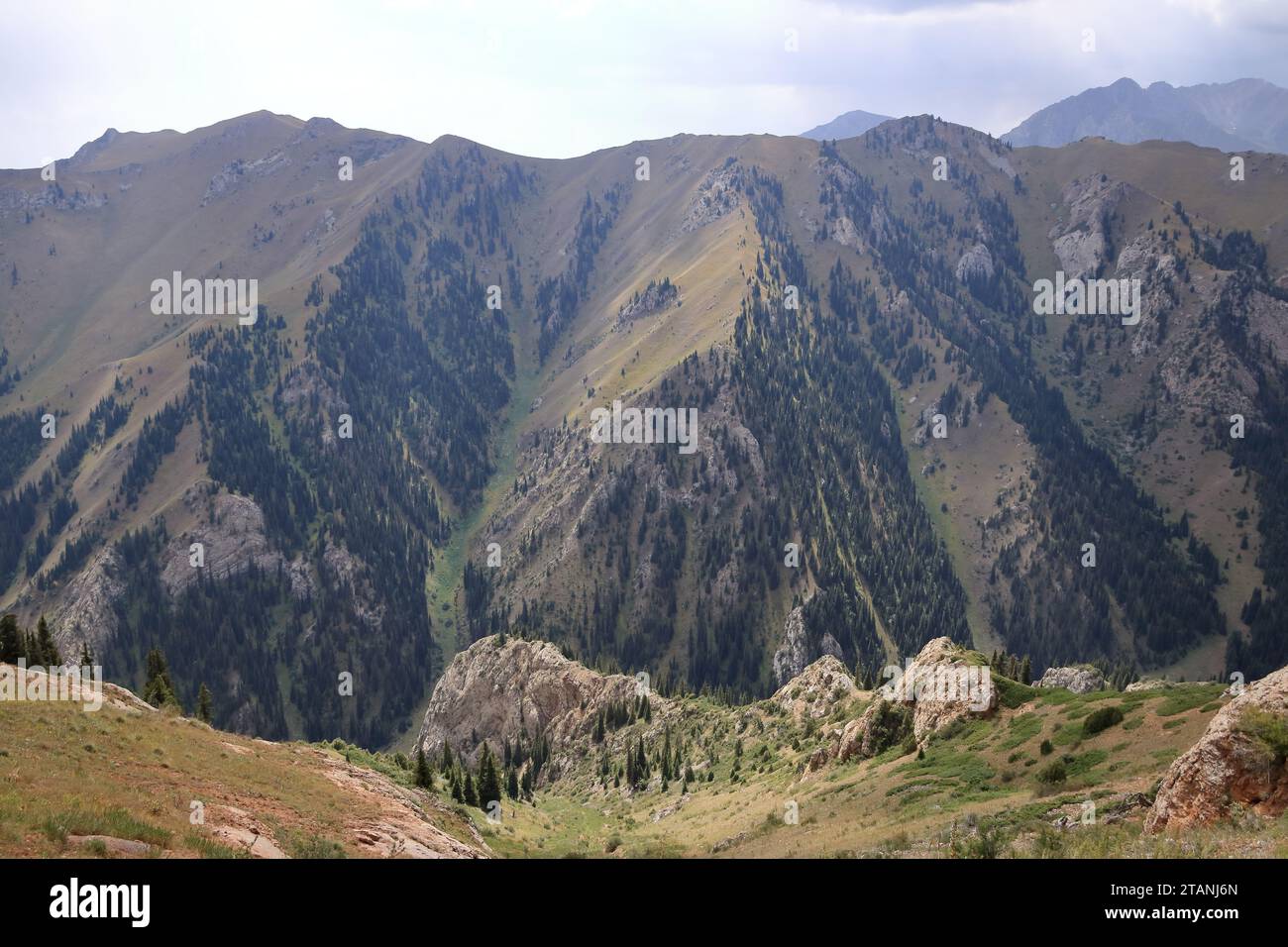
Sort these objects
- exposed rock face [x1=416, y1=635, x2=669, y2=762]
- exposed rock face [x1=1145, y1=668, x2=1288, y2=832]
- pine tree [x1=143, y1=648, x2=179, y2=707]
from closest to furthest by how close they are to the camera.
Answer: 1. exposed rock face [x1=1145, y1=668, x2=1288, y2=832]
2. pine tree [x1=143, y1=648, x2=179, y2=707]
3. exposed rock face [x1=416, y1=635, x2=669, y2=762]

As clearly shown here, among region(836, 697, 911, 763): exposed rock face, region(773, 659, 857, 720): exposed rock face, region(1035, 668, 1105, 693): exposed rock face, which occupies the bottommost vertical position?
region(1035, 668, 1105, 693): exposed rock face

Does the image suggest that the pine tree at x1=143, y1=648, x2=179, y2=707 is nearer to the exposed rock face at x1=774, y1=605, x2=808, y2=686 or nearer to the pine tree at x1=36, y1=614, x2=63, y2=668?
the pine tree at x1=36, y1=614, x2=63, y2=668

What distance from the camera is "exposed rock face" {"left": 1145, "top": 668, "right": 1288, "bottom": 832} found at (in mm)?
26312

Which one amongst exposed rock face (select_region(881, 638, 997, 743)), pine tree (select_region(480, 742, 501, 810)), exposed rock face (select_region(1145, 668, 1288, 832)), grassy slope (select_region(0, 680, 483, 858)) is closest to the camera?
grassy slope (select_region(0, 680, 483, 858))

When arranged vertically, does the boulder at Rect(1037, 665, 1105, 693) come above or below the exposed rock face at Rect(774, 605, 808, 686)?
above

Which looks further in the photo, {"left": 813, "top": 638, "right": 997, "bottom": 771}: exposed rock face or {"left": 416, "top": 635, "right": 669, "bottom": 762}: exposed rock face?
{"left": 416, "top": 635, "right": 669, "bottom": 762}: exposed rock face

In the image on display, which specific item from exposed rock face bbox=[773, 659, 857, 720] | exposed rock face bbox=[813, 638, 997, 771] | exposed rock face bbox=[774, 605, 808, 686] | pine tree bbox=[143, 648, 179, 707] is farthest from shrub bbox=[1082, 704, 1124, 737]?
exposed rock face bbox=[774, 605, 808, 686]

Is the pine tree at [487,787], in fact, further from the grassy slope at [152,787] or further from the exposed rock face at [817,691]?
the exposed rock face at [817,691]

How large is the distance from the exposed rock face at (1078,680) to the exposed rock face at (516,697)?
60679 mm

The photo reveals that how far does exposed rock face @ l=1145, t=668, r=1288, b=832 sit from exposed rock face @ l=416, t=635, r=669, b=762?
92456 mm

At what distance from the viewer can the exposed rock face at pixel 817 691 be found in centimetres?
8838

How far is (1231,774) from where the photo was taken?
26.7 meters

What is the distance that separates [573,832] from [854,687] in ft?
138
